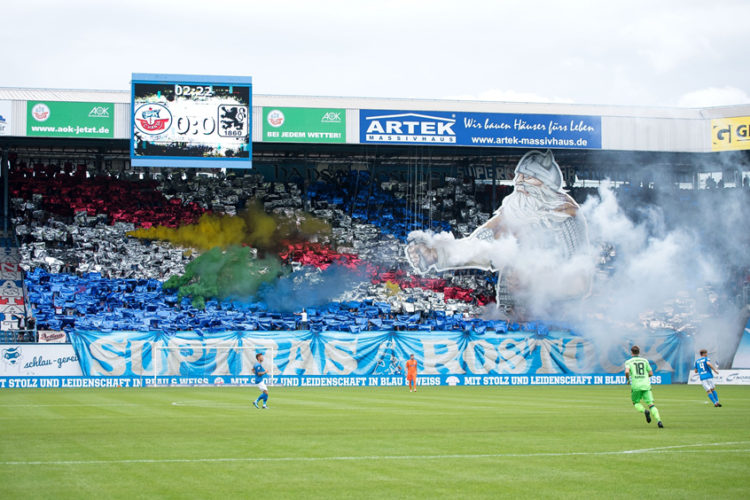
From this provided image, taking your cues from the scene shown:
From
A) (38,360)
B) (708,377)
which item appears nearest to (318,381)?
(38,360)

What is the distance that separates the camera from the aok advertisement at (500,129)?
51.0m

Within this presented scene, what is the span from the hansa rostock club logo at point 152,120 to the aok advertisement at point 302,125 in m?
5.41

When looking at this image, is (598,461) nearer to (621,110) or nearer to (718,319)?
(718,319)

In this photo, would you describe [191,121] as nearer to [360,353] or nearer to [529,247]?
[360,353]

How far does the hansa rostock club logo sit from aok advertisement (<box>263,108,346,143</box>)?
541 cm

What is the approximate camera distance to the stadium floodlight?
41.5 m

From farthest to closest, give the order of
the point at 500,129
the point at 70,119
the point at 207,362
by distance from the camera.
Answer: the point at 500,129 < the point at 70,119 < the point at 207,362

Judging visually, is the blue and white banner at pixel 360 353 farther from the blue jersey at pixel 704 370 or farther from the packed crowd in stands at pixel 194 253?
the blue jersey at pixel 704 370

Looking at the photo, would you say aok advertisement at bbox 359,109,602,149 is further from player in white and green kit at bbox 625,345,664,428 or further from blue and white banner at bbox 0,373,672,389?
player in white and green kit at bbox 625,345,664,428

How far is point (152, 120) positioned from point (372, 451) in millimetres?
35429

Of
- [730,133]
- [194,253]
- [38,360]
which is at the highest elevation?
[730,133]

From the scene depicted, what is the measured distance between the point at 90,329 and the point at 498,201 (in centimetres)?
2709

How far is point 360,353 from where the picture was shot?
4328 centimetres

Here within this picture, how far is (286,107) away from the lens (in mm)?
50281
